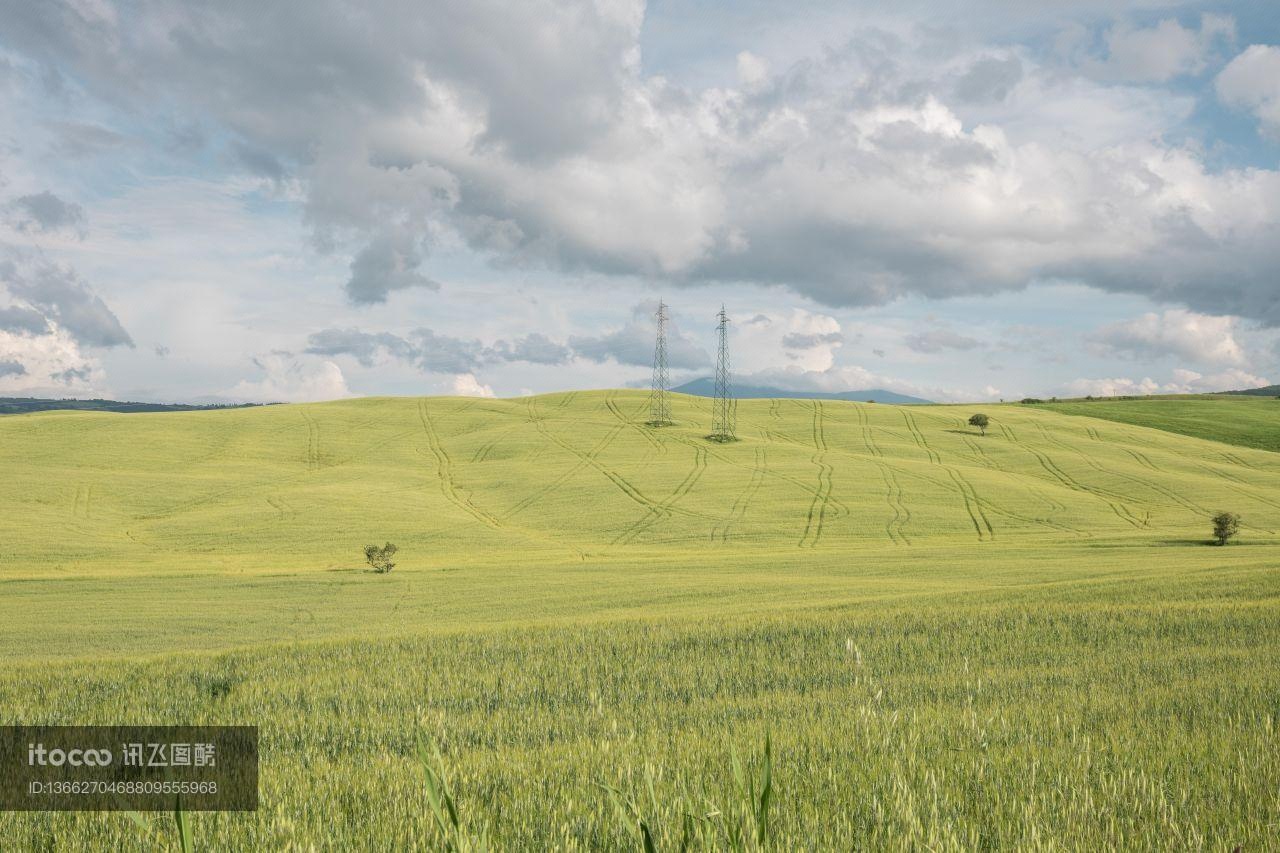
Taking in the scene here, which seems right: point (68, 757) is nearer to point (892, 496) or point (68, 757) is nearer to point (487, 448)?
point (892, 496)

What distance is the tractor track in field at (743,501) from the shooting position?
175 feet

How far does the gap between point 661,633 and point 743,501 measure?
156 feet

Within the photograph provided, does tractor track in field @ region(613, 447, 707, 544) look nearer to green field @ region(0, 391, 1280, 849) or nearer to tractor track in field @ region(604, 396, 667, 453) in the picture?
green field @ region(0, 391, 1280, 849)

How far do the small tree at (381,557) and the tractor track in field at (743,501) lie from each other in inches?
844

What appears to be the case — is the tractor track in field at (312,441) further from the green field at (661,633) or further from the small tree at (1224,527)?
the small tree at (1224,527)

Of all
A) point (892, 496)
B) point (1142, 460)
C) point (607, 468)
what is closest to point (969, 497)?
point (892, 496)

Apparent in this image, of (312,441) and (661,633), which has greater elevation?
(312,441)

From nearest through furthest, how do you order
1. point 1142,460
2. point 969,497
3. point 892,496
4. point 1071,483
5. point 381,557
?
point 381,557, point 892,496, point 969,497, point 1071,483, point 1142,460

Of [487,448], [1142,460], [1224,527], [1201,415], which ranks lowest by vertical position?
[1224,527]

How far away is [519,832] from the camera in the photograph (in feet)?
12.9

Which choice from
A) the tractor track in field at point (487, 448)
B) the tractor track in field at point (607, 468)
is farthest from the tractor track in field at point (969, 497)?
the tractor track in field at point (487, 448)

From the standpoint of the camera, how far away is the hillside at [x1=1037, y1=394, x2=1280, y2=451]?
102125 millimetres

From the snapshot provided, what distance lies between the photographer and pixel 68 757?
600cm

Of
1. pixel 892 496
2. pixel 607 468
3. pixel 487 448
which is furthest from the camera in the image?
pixel 487 448
